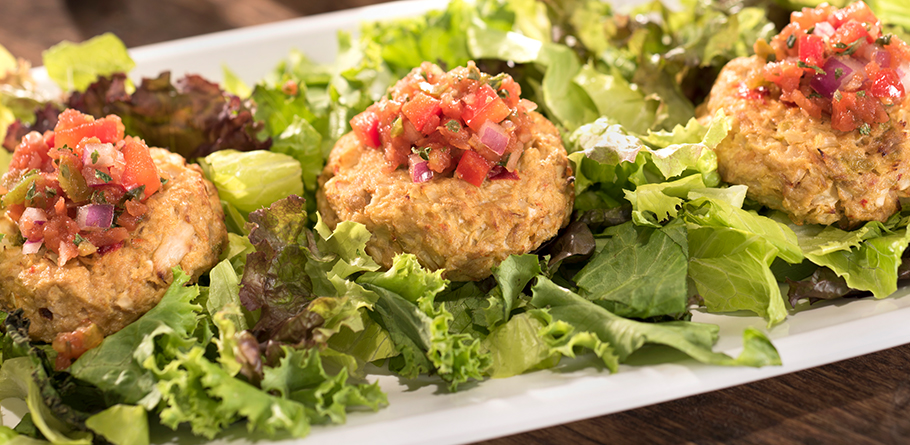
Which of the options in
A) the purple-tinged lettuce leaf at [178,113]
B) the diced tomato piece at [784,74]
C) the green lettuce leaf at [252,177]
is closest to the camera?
the diced tomato piece at [784,74]

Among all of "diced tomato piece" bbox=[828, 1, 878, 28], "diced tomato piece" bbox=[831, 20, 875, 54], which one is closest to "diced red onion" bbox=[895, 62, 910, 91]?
"diced tomato piece" bbox=[831, 20, 875, 54]

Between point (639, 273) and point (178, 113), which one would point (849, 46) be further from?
point (178, 113)

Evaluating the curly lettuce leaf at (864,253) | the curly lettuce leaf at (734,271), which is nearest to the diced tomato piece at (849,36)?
the curly lettuce leaf at (864,253)

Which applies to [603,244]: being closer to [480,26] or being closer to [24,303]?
[480,26]

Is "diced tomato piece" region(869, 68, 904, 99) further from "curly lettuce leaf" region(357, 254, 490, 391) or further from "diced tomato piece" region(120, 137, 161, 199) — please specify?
"diced tomato piece" region(120, 137, 161, 199)

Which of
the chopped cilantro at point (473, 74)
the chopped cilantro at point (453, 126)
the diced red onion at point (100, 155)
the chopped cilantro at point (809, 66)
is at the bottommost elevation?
the diced red onion at point (100, 155)

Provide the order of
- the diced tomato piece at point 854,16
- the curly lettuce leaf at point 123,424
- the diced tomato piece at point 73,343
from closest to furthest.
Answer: the curly lettuce leaf at point 123,424
the diced tomato piece at point 73,343
the diced tomato piece at point 854,16

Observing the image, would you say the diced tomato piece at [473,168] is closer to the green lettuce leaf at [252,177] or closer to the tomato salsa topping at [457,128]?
the tomato salsa topping at [457,128]

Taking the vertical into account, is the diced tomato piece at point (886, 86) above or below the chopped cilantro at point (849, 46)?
below
